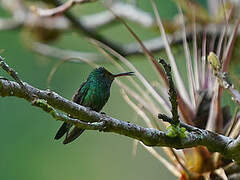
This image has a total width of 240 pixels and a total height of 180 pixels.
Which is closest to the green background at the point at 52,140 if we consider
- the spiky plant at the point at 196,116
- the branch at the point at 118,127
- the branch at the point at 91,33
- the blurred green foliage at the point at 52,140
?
the blurred green foliage at the point at 52,140

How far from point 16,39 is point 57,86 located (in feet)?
6.22

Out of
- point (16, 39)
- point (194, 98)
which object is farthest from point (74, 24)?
point (16, 39)

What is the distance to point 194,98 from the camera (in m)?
2.48

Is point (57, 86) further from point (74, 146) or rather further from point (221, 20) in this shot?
point (221, 20)

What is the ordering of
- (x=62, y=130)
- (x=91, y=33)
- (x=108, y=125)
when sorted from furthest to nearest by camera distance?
(x=91, y=33) < (x=62, y=130) < (x=108, y=125)

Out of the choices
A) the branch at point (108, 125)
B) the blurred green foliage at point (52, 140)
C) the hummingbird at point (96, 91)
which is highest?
the blurred green foliage at point (52, 140)

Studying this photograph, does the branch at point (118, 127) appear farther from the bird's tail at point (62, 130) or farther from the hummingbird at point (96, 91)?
the hummingbird at point (96, 91)

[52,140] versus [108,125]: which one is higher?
[52,140]

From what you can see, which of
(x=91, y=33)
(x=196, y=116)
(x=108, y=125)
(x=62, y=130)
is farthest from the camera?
(x=91, y=33)

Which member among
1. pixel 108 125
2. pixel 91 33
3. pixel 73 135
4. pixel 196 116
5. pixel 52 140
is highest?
pixel 52 140

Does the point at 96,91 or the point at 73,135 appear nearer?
the point at 73,135

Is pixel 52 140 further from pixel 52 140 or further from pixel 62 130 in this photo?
pixel 62 130

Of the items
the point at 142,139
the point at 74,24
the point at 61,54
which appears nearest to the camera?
the point at 142,139

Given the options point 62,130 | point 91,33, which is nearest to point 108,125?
point 62,130
